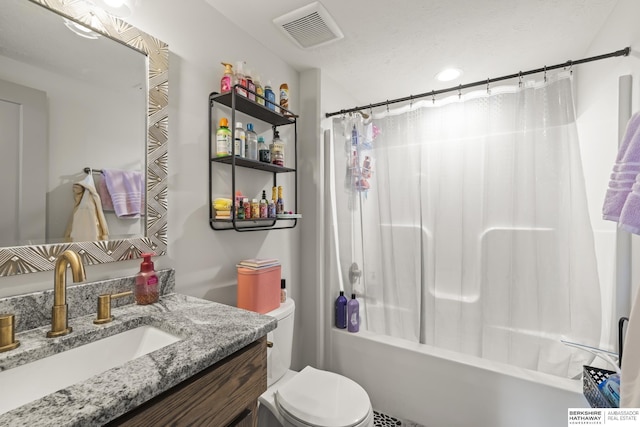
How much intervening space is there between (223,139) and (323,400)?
4.26 ft

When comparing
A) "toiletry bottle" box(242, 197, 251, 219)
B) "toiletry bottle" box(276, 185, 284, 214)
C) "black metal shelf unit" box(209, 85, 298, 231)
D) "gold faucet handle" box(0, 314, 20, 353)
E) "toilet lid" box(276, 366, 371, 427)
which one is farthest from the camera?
"toiletry bottle" box(276, 185, 284, 214)

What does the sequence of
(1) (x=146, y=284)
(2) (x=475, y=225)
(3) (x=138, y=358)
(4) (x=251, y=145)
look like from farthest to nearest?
(2) (x=475, y=225)
(4) (x=251, y=145)
(1) (x=146, y=284)
(3) (x=138, y=358)

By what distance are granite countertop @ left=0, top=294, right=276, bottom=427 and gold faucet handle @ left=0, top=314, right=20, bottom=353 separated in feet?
0.07

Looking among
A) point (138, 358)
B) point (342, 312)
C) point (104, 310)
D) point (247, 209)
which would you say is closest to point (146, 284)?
point (104, 310)

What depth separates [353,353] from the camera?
1888 mm

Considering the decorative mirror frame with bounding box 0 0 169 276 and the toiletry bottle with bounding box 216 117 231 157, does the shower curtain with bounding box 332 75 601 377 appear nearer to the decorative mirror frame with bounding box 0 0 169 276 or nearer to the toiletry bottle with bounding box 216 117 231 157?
the toiletry bottle with bounding box 216 117 231 157

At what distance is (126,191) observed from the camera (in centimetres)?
106

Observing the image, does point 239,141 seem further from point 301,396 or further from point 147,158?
point 301,396

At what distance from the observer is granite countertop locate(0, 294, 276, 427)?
0.48 metres

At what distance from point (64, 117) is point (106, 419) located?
0.94 meters

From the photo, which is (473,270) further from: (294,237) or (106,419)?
(106,419)

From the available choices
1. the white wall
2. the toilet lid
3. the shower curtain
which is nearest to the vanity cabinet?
the toilet lid

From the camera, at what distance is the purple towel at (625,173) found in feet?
2.88

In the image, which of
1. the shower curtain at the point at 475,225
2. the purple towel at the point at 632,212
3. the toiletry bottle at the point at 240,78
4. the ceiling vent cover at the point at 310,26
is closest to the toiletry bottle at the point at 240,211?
the toiletry bottle at the point at 240,78
